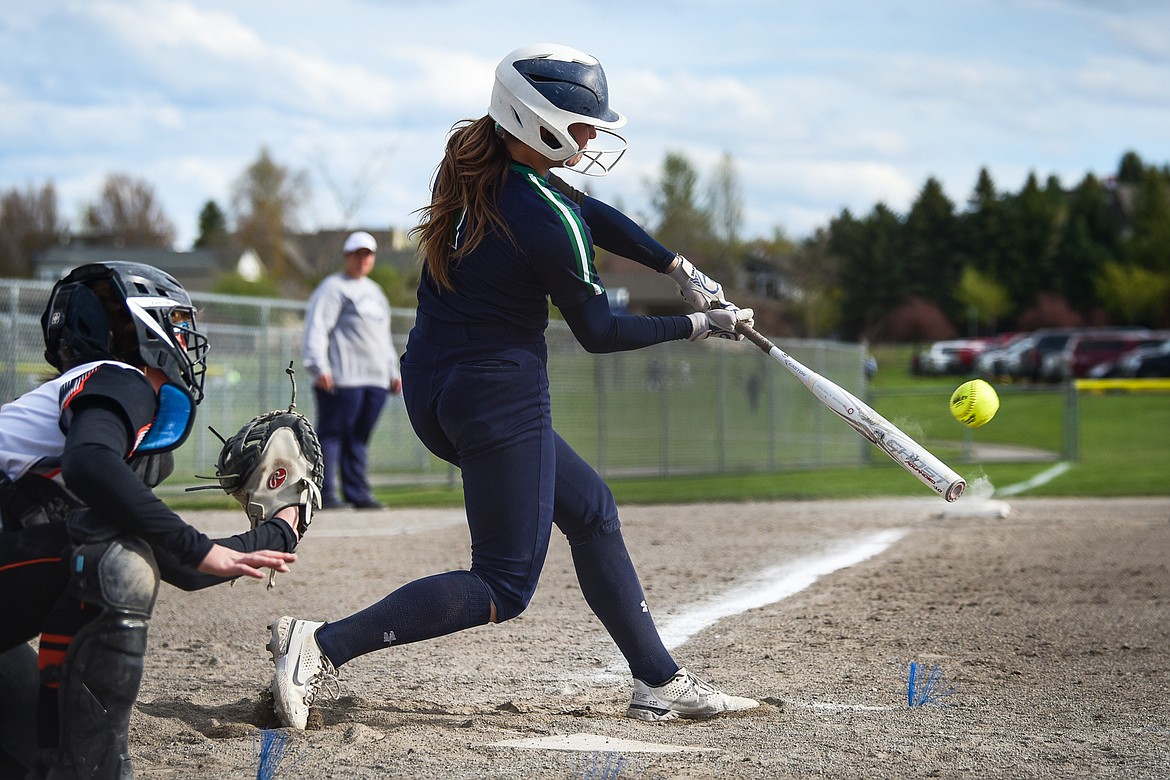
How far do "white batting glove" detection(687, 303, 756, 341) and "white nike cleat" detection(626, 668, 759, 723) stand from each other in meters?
1.11

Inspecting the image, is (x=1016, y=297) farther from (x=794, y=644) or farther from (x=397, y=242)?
(x=794, y=644)

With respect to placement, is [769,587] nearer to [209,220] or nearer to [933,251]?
[933,251]

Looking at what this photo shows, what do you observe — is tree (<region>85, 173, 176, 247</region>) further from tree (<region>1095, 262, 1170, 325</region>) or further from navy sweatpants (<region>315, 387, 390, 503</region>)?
navy sweatpants (<region>315, 387, 390, 503</region>)

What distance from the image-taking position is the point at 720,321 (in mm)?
4051

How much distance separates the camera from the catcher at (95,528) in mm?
2830

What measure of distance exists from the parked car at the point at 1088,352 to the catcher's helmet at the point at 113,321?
41.8 metres

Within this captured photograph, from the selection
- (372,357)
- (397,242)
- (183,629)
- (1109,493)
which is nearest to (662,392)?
(1109,493)

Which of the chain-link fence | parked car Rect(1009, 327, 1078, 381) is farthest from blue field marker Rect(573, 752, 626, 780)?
parked car Rect(1009, 327, 1078, 381)

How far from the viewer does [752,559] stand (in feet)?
26.1

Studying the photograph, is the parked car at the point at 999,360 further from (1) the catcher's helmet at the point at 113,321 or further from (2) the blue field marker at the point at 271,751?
(1) the catcher's helmet at the point at 113,321

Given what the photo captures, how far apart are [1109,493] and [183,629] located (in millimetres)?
10772

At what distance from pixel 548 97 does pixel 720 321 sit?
0.93 meters

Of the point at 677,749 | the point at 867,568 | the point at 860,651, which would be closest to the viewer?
the point at 677,749

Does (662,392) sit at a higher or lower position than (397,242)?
lower
